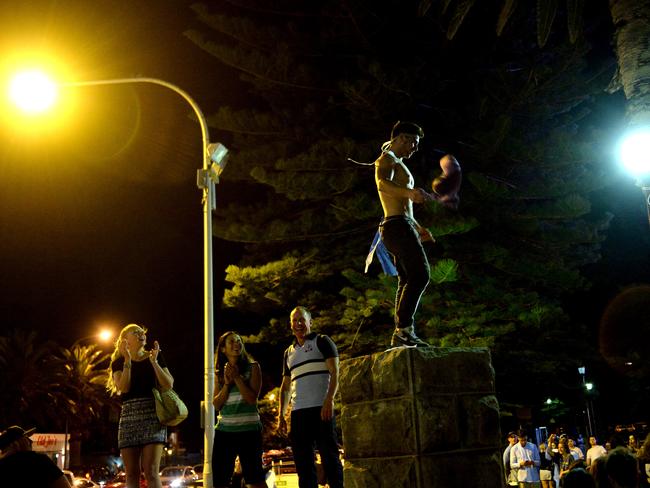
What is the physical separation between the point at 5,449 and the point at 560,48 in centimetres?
1411

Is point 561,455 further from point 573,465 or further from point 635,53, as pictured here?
point 573,465

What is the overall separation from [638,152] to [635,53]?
1.50 meters

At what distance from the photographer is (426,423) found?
484cm

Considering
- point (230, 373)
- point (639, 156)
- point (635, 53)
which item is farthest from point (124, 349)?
point (635, 53)

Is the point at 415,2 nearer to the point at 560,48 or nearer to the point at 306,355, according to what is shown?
the point at 560,48

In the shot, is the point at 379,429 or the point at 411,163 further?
the point at 411,163

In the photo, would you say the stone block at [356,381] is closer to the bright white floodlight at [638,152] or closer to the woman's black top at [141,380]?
the woman's black top at [141,380]

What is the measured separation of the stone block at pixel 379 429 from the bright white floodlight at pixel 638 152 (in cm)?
585

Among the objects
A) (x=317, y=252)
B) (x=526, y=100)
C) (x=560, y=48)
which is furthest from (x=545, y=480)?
(x=560, y=48)

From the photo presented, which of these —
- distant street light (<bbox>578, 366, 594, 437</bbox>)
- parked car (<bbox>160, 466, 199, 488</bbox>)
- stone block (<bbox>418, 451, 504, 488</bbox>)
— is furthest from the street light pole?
distant street light (<bbox>578, 366, 594, 437</bbox>)

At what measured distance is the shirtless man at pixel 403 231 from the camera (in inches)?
214

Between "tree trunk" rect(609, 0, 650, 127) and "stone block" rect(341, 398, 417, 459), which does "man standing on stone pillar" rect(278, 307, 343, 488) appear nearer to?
"stone block" rect(341, 398, 417, 459)

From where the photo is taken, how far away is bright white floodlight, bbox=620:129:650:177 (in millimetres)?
9195

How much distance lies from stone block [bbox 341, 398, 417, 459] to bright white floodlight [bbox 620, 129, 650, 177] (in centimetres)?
585
